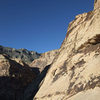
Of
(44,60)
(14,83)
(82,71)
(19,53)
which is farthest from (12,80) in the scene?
(19,53)

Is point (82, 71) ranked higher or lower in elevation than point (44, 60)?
lower

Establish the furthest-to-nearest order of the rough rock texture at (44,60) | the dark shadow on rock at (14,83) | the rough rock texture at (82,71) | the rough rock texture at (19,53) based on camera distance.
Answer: the rough rock texture at (19,53), the rough rock texture at (44,60), the dark shadow on rock at (14,83), the rough rock texture at (82,71)

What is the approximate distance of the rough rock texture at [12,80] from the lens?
635 inches

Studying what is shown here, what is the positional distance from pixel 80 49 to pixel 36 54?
94327 mm

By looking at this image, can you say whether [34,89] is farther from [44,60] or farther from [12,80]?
[44,60]

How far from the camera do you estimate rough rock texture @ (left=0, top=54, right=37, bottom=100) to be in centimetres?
1612

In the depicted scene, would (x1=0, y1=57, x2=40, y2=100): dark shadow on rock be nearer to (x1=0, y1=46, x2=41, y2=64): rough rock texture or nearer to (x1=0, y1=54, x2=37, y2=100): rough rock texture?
(x1=0, y1=54, x2=37, y2=100): rough rock texture

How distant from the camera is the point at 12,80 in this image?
18.0 meters

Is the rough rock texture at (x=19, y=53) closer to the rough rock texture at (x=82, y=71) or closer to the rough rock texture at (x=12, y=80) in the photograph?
the rough rock texture at (x=12, y=80)

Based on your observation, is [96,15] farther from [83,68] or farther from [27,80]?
[27,80]

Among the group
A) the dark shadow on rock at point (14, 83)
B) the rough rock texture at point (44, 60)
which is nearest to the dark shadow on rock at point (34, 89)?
the dark shadow on rock at point (14, 83)

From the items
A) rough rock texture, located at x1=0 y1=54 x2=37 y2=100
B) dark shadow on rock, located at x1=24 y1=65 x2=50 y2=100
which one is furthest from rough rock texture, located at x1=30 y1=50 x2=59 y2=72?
dark shadow on rock, located at x1=24 y1=65 x2=50 y2=100

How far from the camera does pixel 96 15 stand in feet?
27.9

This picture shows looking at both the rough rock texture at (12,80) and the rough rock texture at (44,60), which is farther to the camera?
the rough rock texture at (44,60)
